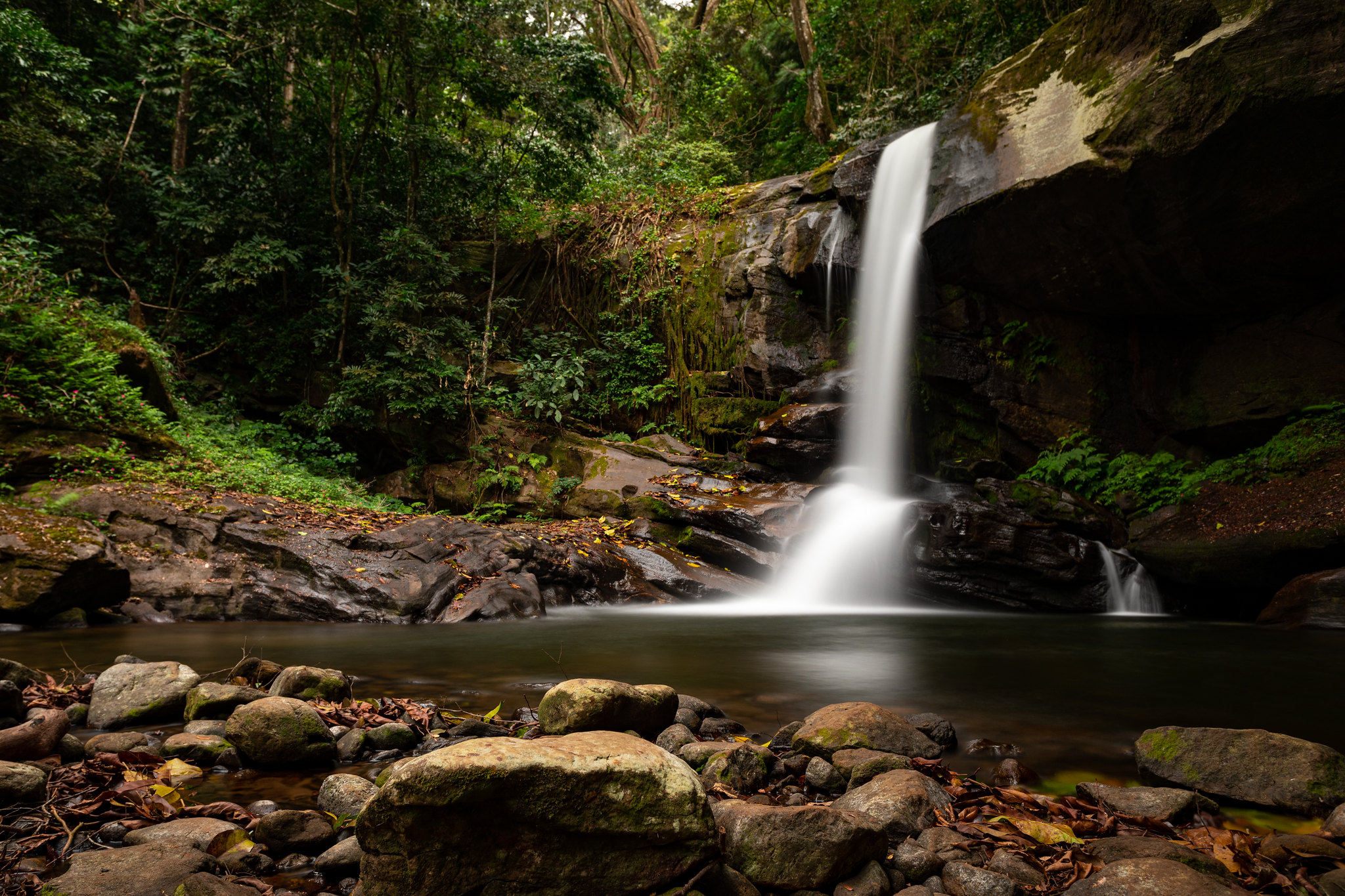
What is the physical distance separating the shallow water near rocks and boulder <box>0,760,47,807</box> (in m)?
0.51

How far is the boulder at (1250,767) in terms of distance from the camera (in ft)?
8.94

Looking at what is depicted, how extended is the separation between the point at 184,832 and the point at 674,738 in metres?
1.90

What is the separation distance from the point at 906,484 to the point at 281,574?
30.5 feet

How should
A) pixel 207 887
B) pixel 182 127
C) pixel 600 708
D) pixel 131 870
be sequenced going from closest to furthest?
pixel 207 887
pixel 131 870
pixel 600 708
pixel 182 127

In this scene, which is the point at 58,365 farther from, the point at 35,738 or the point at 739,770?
the point at 739,770

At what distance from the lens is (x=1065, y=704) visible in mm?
4312

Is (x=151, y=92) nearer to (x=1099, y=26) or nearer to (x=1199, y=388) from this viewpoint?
(x=1099, y=26)

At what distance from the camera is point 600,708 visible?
3180 millimetres

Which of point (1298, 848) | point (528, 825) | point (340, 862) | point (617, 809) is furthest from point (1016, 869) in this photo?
point (340, 862)

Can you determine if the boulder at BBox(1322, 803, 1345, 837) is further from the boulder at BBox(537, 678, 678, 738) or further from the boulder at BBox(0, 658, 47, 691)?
the boulder at BBox(0, 658, 47, 691)

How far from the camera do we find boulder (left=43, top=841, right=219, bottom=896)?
1.95 m

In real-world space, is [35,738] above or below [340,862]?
below

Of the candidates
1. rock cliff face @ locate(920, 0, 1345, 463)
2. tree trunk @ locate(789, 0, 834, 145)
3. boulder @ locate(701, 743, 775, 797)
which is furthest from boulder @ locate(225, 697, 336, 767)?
tree trunk @ locate(789, 0, 834, 145)

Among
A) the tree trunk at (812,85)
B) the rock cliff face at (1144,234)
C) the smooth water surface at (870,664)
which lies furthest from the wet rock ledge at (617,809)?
the tree trunk at (812,85)
